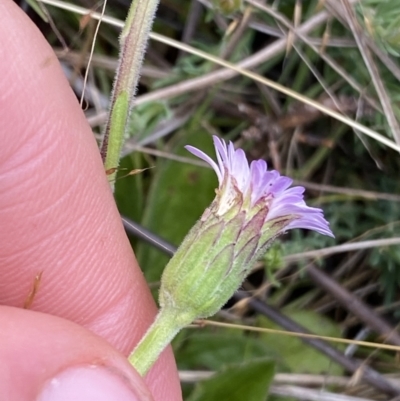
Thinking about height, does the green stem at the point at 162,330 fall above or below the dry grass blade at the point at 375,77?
below

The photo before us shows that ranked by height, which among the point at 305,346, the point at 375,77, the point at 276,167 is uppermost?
the point at 375,77

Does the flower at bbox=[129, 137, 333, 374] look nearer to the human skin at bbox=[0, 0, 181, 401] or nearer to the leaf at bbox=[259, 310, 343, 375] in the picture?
the human skin at bbox=[0, 0, 181, 401]

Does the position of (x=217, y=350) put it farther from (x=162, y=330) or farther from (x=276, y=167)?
(x=162, y=330)

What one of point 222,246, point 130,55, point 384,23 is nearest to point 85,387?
point 222,246

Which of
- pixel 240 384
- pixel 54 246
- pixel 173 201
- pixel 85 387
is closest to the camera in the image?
pixel 85 387

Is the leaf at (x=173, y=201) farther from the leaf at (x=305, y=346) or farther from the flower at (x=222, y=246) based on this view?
the flower at (x=222, y=246)

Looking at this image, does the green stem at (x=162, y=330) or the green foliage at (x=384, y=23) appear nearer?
the green stem at (x=162, y=330)

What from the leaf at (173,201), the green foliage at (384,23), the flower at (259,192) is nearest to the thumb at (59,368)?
the flower at (259,192)
